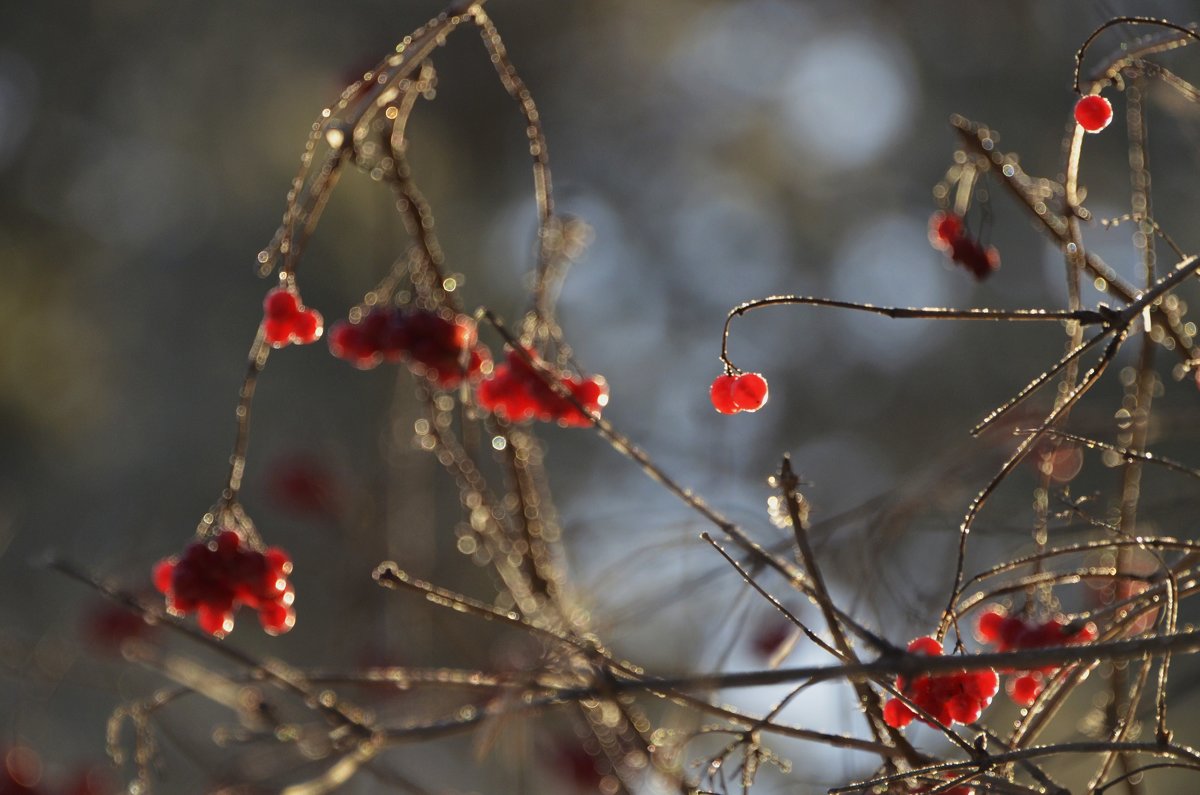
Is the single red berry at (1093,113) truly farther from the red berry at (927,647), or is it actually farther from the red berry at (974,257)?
the red berry at (927,647)

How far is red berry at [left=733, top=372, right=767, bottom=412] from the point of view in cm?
106

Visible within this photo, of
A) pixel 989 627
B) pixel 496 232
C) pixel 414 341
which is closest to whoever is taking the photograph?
pixel 989 627

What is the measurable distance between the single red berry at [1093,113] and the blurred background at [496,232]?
3537mm

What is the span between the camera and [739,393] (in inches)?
42.7

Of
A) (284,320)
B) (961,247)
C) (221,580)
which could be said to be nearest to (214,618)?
(221,580)

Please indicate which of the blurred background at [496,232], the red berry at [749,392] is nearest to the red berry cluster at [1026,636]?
the red berry at [749,392]

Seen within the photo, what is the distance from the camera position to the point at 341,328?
1.32 m

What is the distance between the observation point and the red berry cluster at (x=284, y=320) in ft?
4.19

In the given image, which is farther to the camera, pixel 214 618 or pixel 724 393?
pixel 214 618

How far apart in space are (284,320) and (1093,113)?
809 millimetres

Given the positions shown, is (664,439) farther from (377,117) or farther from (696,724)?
(377,117)

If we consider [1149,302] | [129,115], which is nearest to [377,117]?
[1149,302]

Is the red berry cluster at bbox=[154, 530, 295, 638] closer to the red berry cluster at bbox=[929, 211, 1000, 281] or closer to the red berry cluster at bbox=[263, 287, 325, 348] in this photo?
the red berry cluster at bbox=[263, 287, 325, 348]

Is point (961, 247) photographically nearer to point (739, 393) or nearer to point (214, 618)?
point (739, 393)
